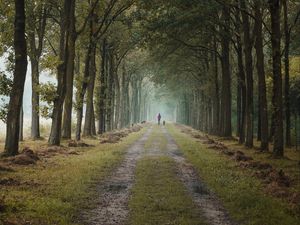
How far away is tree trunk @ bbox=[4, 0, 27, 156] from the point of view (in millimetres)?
20547

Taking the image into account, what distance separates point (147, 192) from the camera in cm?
1435

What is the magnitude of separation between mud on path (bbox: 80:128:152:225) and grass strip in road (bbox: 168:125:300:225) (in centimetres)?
265

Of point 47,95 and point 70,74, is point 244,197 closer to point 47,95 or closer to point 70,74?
point 47,95

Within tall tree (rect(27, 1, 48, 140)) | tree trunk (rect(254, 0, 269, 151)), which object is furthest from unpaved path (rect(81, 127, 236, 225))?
tall tree (rect(27, 1, 48, 140))

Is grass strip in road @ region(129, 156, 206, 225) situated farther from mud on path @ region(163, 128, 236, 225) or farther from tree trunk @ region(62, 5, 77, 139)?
tree trunk @ region(62, 5, 77, 139)

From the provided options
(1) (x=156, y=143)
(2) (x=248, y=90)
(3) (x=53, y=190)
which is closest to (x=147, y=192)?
(3) (x=53, y=190)

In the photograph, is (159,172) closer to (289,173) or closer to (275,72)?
(289,173)

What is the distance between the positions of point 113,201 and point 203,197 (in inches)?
105

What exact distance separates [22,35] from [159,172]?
27.1 feet

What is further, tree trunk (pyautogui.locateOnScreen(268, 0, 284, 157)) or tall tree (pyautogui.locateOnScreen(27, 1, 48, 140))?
tall tree (pyautogui.locateOnScreen(27, 1, 48, 140))

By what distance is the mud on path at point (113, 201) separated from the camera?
1088cm

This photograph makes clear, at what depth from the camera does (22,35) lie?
20.8m

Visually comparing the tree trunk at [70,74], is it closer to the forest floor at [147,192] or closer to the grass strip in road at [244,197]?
the forest floor at [147,192]

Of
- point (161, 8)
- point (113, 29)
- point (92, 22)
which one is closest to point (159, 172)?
point (161, 8)
